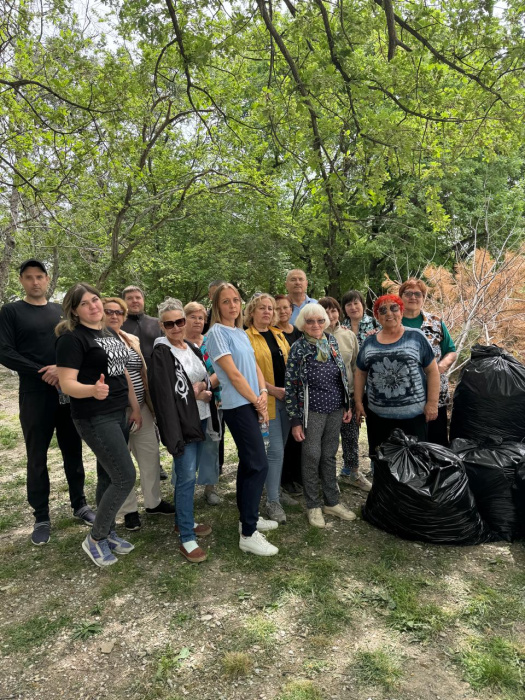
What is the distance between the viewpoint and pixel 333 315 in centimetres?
378

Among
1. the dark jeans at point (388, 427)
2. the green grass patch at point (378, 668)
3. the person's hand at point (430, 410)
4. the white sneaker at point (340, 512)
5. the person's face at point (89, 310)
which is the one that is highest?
the person's face at point (89, 310)

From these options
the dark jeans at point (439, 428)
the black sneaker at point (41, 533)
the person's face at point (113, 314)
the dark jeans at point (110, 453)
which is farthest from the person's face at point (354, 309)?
the black sneaker at point (41, 533)

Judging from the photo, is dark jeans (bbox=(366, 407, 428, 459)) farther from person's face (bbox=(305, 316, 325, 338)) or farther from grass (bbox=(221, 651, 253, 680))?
grass (bbox=(221, 651, 253, 680))

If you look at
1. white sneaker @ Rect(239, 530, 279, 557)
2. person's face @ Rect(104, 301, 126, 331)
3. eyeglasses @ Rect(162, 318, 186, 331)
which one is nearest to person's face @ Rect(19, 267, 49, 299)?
person's face @ Rect(104, 301, 126, 331)

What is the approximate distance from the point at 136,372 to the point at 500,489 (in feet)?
8.83

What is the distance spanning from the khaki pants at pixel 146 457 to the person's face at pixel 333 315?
1740 mm

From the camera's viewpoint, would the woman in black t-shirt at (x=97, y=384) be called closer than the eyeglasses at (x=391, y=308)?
Yes

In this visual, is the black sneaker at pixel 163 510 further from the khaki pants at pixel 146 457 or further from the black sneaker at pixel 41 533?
the black sneaker at pixel 41 533

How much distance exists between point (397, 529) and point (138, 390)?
6.92 ft

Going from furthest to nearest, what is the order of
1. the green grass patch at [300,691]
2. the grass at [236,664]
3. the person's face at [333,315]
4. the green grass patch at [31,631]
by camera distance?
the person's face at [333,315], the green grass patch at [31,631], the grass at [236,664], the green grass patch at [300,691]

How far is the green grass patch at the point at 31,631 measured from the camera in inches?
85.4

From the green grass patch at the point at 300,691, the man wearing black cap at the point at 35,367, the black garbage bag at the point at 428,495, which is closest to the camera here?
the green grass patch at the point at 300,691

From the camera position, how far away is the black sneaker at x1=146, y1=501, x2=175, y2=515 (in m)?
3.51

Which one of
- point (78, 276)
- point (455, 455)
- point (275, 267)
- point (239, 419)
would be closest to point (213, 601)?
point (239, 419)
